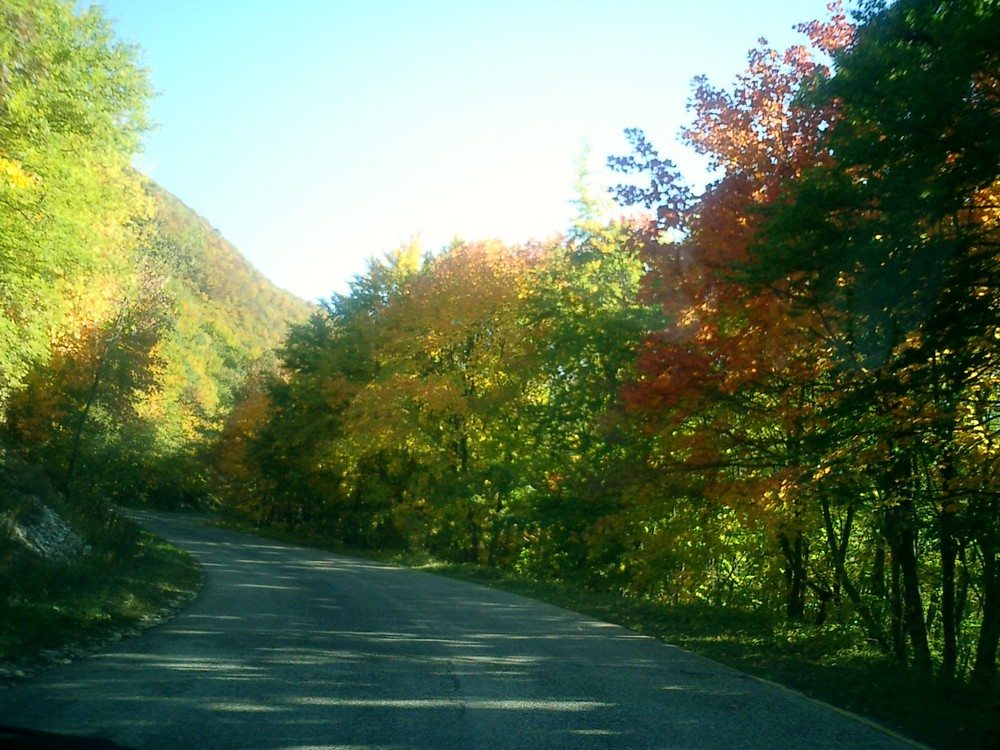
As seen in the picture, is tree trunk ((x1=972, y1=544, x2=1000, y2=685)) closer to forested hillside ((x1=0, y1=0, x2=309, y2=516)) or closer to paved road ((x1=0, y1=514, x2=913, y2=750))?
paved road ((x1=0, y1=514, x2=913, y2=750))

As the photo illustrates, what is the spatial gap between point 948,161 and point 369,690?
7.45m

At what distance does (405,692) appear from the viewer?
778cm

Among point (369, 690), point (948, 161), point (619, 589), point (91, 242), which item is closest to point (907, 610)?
point (948, 161)

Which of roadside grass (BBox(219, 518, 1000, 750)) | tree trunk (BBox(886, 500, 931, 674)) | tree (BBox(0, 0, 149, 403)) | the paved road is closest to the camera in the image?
the paved road

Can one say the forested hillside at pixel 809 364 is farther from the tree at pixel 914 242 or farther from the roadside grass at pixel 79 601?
the roadside grass at pixel 79 601

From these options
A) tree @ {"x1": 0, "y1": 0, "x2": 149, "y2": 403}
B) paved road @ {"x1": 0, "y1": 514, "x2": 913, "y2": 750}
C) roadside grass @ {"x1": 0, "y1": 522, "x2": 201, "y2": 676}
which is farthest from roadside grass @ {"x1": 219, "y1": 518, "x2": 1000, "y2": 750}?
tree @ {"x1": 0, "y1": 0, "x2": 149, "y2": 403}

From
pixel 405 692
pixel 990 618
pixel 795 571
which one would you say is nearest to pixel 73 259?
pixel 405 692

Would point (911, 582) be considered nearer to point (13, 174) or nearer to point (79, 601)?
point (79, 601)

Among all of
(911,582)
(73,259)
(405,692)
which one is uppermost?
(73,259)

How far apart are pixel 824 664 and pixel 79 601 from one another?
391 inches

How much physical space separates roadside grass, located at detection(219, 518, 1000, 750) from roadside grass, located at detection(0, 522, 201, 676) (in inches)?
295

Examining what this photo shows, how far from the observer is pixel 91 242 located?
18484 millimetres

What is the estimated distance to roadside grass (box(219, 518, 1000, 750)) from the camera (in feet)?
25.1

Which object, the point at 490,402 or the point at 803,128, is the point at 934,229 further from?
the point at 490,402
